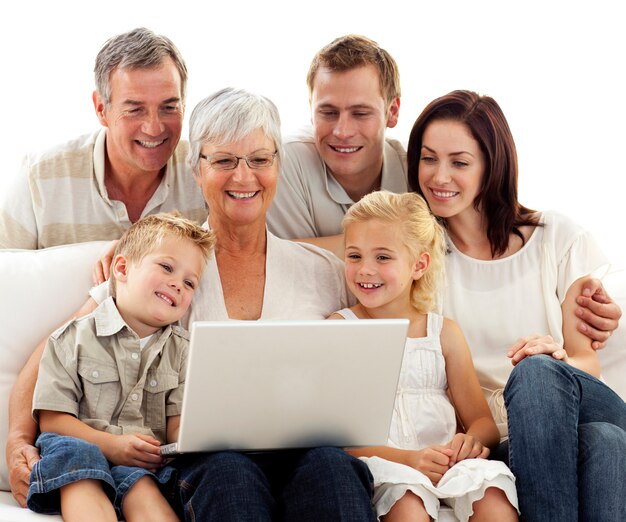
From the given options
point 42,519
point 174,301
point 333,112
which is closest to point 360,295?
point 174,301

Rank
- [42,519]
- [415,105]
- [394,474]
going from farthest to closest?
[415,105], [394,474], [42,519]

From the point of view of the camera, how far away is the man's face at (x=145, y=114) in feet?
8.48

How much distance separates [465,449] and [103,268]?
0.96 meters

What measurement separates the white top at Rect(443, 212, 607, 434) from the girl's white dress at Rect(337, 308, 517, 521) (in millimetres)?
152

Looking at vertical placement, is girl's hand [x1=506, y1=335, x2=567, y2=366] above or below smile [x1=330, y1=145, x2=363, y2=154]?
below

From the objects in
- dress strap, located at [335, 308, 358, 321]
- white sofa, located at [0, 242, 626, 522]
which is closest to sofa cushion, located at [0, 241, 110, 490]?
white sofa, located at [0, 242, 626, 522]

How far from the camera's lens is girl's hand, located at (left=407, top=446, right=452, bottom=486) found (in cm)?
205

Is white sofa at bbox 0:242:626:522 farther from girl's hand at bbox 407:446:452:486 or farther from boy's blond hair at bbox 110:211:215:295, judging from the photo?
girl's hand at bbox 407:446:452:486

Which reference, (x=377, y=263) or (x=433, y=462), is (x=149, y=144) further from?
(x=433, y=462)

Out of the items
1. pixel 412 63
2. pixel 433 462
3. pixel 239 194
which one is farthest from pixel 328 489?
pixel 412 63

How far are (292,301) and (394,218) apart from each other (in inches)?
12.7

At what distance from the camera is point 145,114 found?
261 cm

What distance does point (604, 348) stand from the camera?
2584 millimetres

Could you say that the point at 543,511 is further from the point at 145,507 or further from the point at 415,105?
the point at 415,105
